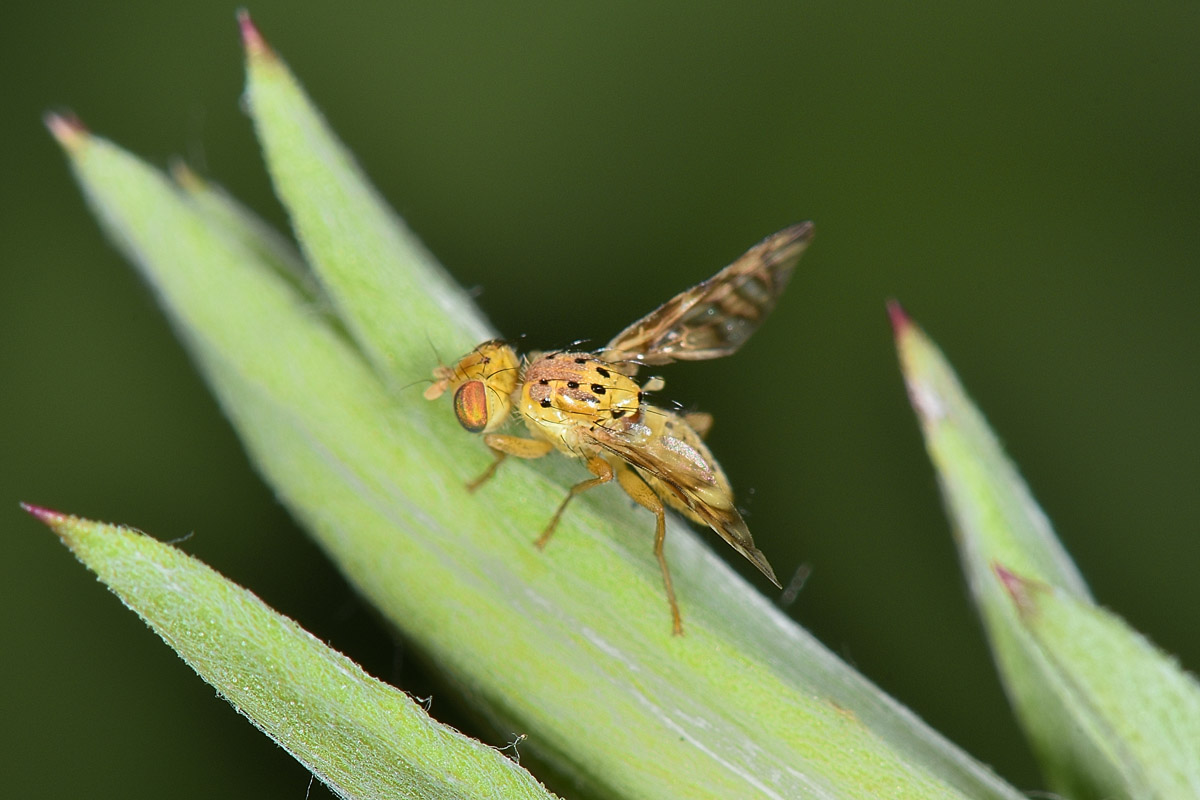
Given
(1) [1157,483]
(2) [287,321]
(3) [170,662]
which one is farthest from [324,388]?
(1) [1157,483]

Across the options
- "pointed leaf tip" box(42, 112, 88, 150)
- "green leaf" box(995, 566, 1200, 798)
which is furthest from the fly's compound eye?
"green leaf" box(995, 566, 1200, 798)

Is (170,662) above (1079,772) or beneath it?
beneath

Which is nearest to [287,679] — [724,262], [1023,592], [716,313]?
[1023,592]

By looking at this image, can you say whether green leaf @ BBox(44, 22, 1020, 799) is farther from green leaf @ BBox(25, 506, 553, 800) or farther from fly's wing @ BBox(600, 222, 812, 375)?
fly's wing @ BBox(600, 222, 812, 375)

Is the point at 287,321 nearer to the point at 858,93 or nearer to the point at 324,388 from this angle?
the point at 324,388

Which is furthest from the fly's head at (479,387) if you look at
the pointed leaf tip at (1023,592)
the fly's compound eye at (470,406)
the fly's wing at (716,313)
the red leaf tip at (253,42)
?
the pointed leaf tip at (1023,592)

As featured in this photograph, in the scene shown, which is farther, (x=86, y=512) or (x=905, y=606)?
(x=905, y=606)

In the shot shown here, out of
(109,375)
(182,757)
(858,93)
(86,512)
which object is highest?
(858,93)
